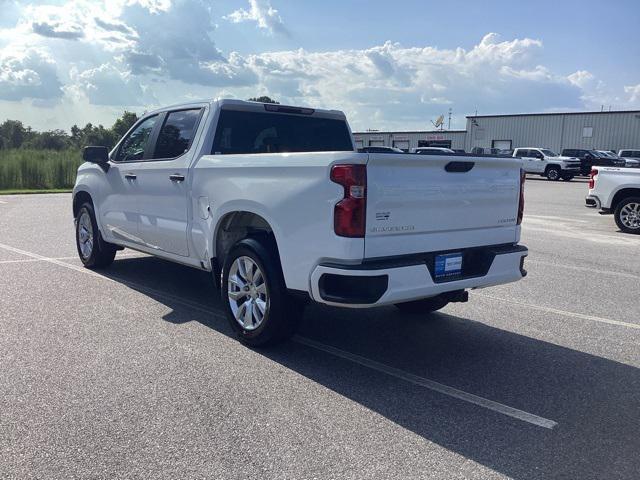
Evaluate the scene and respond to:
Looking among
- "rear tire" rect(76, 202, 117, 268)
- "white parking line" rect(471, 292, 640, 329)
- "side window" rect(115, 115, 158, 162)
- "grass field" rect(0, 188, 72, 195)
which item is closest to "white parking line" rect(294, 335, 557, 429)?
"white parking line" rect(471, 292, 640, 329)

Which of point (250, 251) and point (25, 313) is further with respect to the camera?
point (25, 313)

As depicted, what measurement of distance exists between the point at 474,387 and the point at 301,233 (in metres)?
1.62

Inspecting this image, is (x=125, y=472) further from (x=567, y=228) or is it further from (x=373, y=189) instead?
(x=567, y=228)

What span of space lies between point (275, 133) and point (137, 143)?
1836mm

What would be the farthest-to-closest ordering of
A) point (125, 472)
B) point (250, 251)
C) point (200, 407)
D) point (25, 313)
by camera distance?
point (25, 313), point (250, 251), point (200, 407), point (125, 472)

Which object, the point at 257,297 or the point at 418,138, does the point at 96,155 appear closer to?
the point at 257,297

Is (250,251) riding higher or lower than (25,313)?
higher

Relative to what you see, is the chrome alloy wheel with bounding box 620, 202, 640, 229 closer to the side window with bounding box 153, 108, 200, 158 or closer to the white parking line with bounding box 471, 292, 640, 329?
the white parking line with bounding box 471, 292, 640, 329

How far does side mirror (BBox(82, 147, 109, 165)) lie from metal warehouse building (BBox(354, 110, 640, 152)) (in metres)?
44.7

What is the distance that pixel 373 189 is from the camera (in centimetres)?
393

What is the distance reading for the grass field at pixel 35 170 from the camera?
26422 mm

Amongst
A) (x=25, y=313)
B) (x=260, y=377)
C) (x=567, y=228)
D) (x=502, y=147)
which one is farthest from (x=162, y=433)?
(x=502, y=147)

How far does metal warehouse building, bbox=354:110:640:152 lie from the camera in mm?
47409

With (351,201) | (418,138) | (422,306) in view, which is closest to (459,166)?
(351,201)
